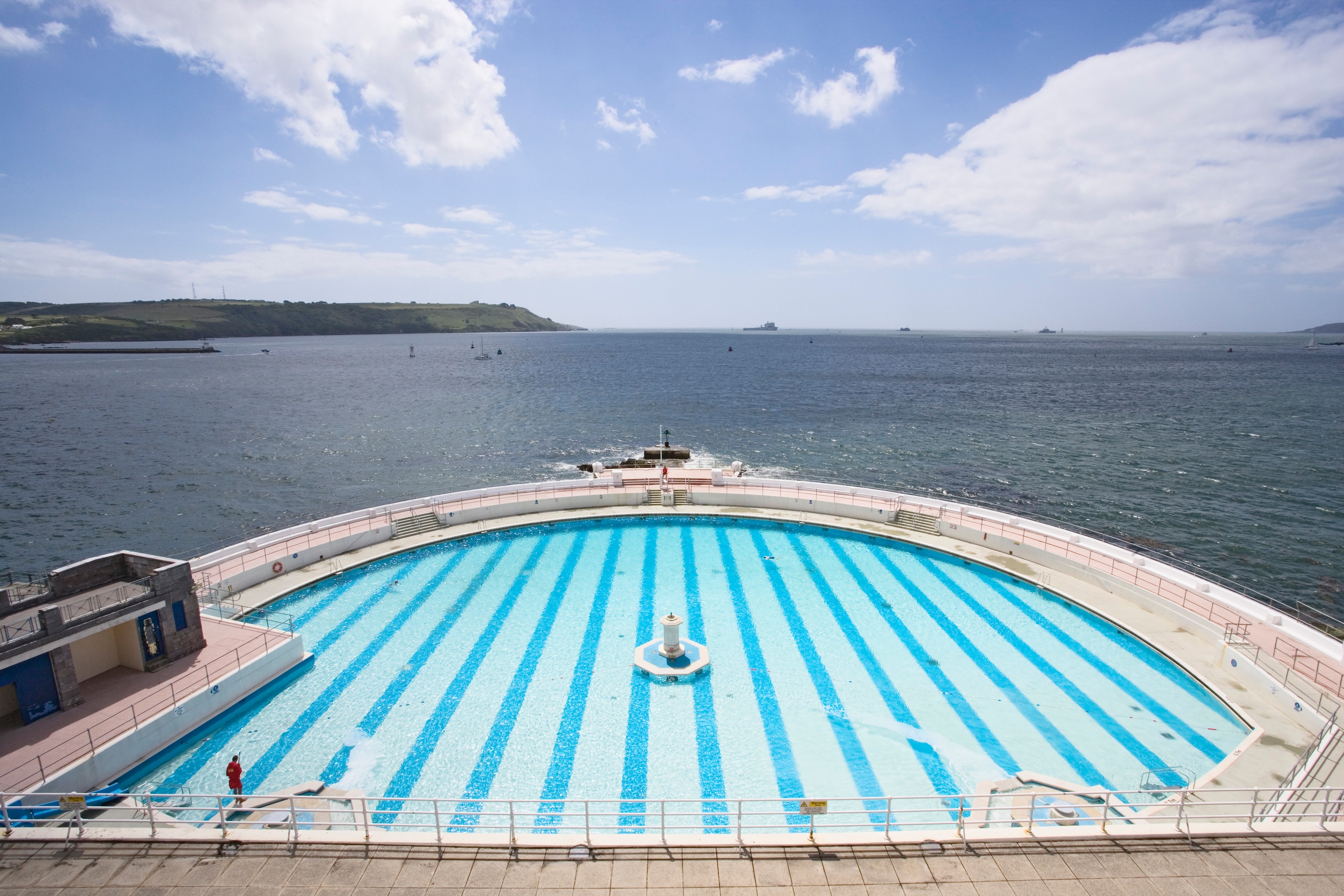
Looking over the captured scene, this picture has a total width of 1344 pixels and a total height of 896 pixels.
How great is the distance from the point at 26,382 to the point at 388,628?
11964 centimetres

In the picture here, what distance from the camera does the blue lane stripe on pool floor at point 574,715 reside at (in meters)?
12.4

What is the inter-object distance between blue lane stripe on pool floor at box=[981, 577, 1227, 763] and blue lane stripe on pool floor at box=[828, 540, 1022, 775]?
4046 mm

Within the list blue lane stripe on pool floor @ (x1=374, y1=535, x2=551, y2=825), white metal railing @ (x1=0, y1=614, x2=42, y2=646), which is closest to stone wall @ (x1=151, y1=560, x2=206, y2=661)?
white metal railing @ (x1=0, y1=614, x2=42, y2=646)

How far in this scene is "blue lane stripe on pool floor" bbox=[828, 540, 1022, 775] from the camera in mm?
13320

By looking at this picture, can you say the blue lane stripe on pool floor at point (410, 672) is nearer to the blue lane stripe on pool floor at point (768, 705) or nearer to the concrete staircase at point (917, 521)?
the blue lane stripe on pool floor at point (768, 705)

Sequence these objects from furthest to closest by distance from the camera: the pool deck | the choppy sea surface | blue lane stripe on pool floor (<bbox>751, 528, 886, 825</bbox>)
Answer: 1. the choppy sea surface
2. blue lane stripe on pool floor (<bbox>751, 528, 886, 825</bbox>)
3. the pool deck

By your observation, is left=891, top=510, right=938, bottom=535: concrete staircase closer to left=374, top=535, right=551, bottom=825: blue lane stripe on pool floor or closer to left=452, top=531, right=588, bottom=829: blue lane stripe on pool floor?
left=452, top=531, right=588, bottom=829: blue lane stripe on pool floor

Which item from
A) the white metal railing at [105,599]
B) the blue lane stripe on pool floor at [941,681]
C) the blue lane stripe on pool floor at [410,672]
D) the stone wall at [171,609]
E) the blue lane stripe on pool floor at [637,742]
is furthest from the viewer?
the stone wall at [171,609]

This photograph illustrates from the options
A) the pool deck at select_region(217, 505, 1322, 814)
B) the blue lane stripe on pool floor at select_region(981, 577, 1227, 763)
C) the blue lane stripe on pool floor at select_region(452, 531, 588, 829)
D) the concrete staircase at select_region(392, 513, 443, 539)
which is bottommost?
the blue lane stripe on pool floor at select_region(452, 531, 588, 829)

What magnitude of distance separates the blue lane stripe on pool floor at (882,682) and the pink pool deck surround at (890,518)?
589 centimetres

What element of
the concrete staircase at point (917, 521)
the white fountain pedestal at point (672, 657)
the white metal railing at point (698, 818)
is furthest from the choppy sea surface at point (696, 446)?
the white fountain pedestal at point (672, 657)

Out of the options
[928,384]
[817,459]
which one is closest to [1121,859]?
[817,459]

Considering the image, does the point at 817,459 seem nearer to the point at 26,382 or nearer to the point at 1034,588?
the point at 1034,588

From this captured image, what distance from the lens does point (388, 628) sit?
60.9ft
